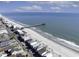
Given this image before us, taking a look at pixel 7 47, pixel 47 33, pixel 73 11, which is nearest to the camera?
pixel 73 11

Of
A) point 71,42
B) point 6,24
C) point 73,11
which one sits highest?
point 73,11

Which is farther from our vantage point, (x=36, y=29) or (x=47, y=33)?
(x=47, y=33)

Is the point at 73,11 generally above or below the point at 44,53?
above

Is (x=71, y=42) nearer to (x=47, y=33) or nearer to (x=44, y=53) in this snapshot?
(x=47, y=33)

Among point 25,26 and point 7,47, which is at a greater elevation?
point 7,47

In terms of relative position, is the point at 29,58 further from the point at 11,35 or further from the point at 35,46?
the point at 11,35

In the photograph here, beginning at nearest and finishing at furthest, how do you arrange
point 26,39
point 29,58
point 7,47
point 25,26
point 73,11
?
point 29,58, point 73,11, point 7,47, point 26,39, point 25,26

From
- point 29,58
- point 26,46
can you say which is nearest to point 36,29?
point 26,46

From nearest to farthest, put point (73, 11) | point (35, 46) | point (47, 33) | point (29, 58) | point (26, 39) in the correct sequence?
point (29, 58) → point (73, 11) → point (35, 46) → point (26, 39) → point (47, 33)

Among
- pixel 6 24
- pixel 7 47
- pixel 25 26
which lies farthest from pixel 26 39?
pixel 25 26
